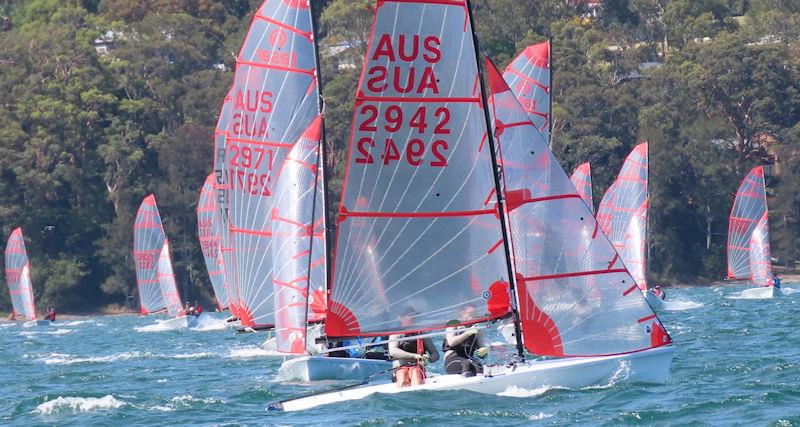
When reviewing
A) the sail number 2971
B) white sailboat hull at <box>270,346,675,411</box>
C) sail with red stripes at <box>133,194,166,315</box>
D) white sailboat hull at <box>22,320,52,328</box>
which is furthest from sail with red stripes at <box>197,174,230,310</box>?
the sail number 2971

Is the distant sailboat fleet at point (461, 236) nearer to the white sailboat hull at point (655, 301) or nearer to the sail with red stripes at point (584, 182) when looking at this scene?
the sail with red stripes at point (584, 182)

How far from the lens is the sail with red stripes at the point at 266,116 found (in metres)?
32.0

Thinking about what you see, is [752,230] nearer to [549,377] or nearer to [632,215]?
[632,215]

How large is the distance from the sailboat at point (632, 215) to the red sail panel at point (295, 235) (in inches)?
951

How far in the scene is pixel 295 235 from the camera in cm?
2894

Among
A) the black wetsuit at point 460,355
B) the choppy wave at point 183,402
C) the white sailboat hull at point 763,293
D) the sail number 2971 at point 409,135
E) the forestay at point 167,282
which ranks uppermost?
the sail number 2971 at point 409,135

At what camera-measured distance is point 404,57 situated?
20469 mm

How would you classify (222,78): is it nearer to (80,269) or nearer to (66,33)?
(66,33)

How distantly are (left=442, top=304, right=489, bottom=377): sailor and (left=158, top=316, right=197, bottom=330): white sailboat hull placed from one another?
35595mm

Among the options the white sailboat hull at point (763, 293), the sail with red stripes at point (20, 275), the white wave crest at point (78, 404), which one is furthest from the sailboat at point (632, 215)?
the white wave crest at point (78, 404)

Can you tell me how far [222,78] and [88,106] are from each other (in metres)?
8.48

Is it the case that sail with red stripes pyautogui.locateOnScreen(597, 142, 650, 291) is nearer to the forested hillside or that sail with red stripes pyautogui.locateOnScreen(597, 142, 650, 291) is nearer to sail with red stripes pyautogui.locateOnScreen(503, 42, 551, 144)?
sail with red stripes pyautogui.locateOnScreen(503, 42, 551, 144)

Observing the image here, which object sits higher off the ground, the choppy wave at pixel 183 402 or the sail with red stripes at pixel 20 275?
the sail with red stripes at pixel 20 275

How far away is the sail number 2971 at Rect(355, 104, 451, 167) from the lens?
20656 millimetres
